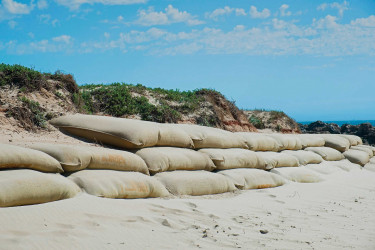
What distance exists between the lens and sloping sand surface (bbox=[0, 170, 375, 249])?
9.22 ft

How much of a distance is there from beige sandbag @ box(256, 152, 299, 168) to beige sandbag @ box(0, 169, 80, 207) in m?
4.02

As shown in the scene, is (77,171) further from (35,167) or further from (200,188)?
(200,188)

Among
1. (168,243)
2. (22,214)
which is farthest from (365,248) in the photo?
(22,214)

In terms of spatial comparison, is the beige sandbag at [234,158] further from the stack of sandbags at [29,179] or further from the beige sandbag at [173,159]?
the stack of sandbags at [29,179]

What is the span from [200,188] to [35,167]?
7.16 feet

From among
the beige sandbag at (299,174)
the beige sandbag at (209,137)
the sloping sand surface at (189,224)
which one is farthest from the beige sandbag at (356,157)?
the sloping sand surface at (189,224)

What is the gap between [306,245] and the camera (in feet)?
11.1

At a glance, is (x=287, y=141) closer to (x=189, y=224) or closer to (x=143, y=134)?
(x=143, y=134)

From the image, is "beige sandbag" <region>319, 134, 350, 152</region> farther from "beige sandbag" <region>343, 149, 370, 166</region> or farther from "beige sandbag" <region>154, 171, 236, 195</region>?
"beige sandbag" <region>154, 171, 236, 195</region>

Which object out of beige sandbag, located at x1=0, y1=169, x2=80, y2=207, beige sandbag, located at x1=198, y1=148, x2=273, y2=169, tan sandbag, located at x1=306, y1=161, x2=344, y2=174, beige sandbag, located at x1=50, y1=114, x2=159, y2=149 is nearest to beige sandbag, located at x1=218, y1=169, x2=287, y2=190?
beige sandbag, located at x1=198, y1=148, x2=273, y2=169

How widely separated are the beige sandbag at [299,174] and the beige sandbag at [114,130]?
2.76 metres

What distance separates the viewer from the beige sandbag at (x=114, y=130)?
512cm

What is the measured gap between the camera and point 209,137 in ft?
20.4

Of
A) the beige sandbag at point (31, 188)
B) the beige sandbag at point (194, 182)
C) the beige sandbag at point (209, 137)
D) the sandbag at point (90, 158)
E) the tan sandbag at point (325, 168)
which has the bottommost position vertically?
the tan sandbag at point (325, 168)
